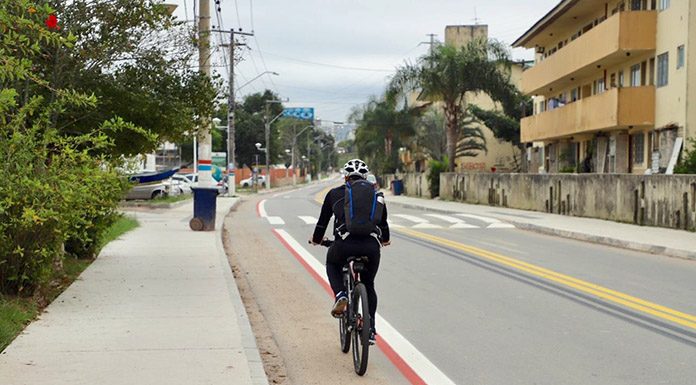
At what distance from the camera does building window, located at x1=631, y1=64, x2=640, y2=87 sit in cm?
3500

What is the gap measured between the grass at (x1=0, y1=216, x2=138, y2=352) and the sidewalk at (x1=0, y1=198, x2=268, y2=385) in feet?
0.41

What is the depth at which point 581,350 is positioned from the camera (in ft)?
27.2

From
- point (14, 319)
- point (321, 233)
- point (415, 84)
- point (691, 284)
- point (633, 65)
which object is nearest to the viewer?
point (321, 233)

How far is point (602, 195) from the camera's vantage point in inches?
1090

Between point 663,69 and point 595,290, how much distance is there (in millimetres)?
22030

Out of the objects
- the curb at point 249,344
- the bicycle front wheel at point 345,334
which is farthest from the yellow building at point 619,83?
the bicycle front wheel at point 345,334

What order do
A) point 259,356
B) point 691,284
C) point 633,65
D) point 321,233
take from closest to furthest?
point 259,356
point 321,233
point 691,284
point 633,65

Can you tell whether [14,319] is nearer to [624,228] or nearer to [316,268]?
[316,268]

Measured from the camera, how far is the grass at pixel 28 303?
27.6ft

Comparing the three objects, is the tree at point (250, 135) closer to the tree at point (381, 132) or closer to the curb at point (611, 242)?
the tree at point (381, 132)

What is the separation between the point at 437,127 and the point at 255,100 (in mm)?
51305

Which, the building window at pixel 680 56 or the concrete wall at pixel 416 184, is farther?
the concrete wall at pixel 416 184

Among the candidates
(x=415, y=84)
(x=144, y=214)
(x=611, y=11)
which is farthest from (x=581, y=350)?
(x=415, y=84)

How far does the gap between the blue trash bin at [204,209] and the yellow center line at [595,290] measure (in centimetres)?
676
